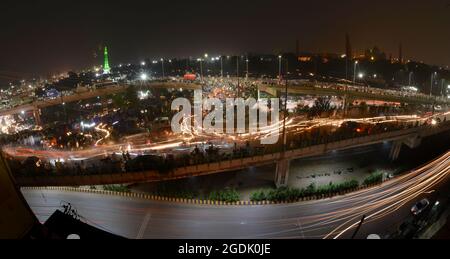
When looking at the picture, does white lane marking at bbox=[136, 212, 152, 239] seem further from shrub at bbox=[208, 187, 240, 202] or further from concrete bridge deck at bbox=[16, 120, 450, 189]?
shrub at bbox=[208, 187, 240, 202]

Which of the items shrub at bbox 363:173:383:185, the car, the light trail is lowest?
shrub at bbox 363:173:383:185

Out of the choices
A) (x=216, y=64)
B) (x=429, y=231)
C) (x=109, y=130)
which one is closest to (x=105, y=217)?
(x=429, y=231)

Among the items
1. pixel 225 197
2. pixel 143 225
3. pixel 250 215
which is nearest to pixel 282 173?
pixel 225 197

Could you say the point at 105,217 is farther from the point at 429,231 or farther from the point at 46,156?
the point at 429,231

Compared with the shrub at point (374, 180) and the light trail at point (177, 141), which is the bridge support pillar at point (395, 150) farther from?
the shrub at point (374, 180)

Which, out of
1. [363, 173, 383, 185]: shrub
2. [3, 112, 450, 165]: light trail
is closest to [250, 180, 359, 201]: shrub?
[363, 173, 383, 185]: shrub

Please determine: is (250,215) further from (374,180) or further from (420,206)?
(374,180)
